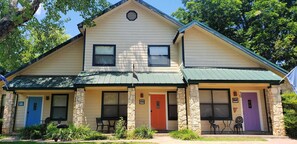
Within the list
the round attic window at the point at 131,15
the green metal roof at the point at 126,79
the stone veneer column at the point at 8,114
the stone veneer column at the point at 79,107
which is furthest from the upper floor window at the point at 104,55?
the stone veneer column at the point at 8,114

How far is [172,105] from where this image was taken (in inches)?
585

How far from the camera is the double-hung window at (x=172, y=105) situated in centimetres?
1469

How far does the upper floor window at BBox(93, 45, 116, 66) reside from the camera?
15.1 meters

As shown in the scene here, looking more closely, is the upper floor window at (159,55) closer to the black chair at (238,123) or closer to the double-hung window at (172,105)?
the double-hung window at (172,105)

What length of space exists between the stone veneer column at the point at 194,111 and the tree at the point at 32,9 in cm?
775

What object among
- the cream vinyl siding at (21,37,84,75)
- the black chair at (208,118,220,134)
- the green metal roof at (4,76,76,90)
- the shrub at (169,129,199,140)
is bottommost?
the shrub at (169,129,199,140)

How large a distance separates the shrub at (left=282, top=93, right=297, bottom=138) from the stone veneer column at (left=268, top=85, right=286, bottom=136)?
251 mm

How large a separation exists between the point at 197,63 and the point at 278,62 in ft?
Answer: 37.5

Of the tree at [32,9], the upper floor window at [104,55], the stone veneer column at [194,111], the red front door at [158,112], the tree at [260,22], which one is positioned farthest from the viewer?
the tree at [260,22]

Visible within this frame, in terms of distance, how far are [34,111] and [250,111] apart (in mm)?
13760

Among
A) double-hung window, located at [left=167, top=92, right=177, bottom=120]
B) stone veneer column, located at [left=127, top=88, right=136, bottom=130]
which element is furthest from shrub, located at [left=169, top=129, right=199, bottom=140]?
double-hung window, located at [left=167, top=92, right=177, bottom=120]

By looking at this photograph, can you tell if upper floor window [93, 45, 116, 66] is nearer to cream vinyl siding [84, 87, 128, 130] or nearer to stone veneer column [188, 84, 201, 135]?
cream vinyl siding [84, 87, 128, 130]

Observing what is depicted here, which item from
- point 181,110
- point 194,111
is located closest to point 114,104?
point 181,110

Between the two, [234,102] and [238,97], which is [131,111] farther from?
[238,97]
